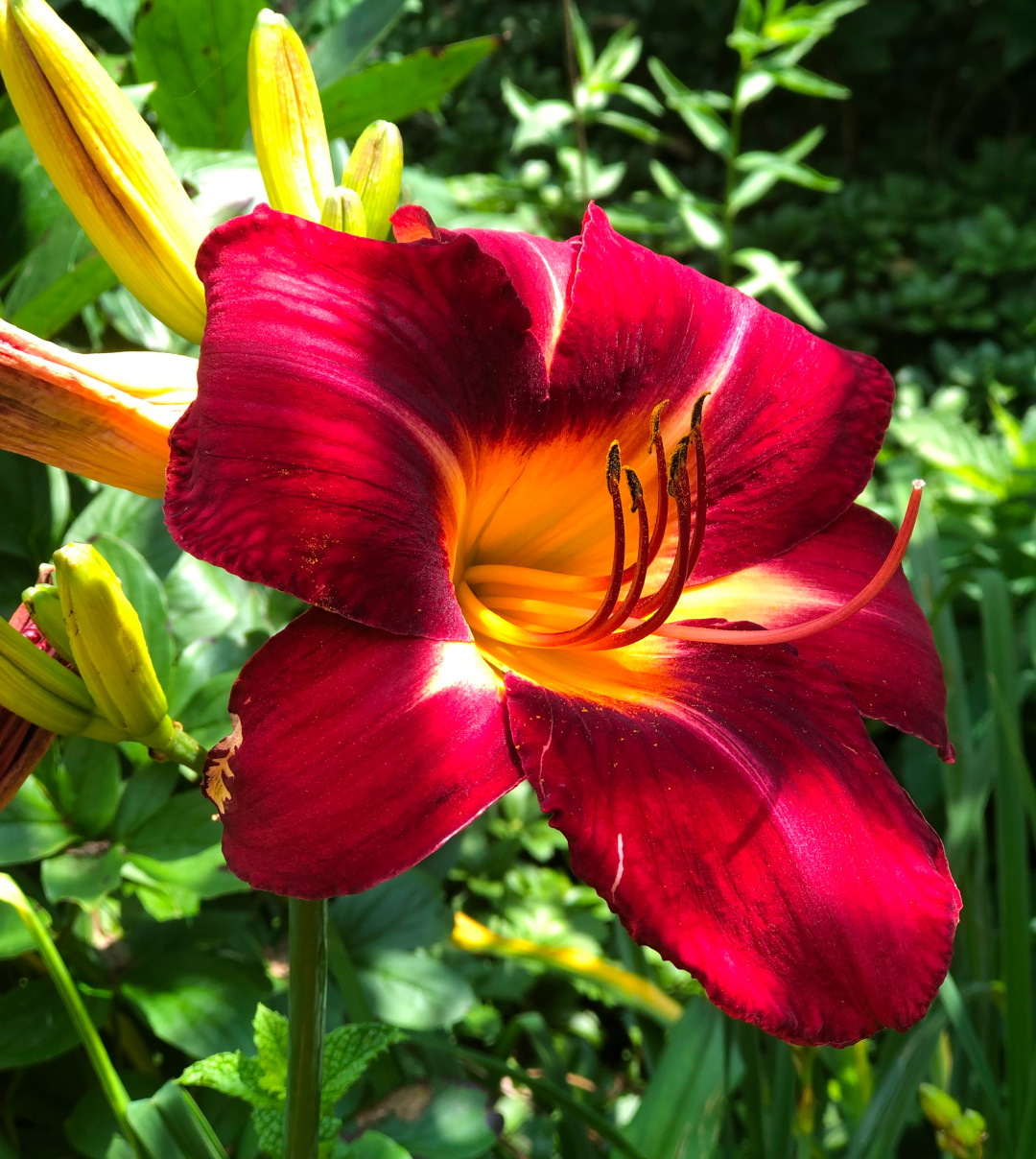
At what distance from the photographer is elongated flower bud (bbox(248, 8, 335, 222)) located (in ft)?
1.92

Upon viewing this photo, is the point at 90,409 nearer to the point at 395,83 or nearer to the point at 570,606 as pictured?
the point at 570,606

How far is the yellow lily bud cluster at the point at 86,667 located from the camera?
1.62 feet

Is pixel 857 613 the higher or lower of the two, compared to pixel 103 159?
lower

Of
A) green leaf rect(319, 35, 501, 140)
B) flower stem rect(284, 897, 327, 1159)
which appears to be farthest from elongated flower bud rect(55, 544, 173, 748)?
green leaf rect(319, 35, 501, 140)

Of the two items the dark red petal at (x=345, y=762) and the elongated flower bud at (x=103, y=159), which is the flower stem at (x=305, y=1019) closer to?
the dark red petal at (x=345, y=762)

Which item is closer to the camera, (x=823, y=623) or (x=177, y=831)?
(x=823, y=623)

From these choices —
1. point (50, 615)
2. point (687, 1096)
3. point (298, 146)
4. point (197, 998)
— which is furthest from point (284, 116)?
point (687, 1096)

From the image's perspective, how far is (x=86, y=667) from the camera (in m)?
0.51

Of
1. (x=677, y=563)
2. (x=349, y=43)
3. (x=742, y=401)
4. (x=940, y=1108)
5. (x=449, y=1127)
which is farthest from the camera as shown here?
(x=349, y=43)

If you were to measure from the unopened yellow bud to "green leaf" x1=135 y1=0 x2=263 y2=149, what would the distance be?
0.52 m

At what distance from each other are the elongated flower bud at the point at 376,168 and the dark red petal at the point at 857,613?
31 centimetres

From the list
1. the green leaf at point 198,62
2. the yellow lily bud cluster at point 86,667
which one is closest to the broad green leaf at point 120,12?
the green leaf at point 198,62

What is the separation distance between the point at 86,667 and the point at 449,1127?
48cm

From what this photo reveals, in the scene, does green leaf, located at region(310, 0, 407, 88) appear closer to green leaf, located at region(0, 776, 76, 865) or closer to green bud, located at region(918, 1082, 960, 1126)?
green leaf, located at region(0, 776, 76, 865)
